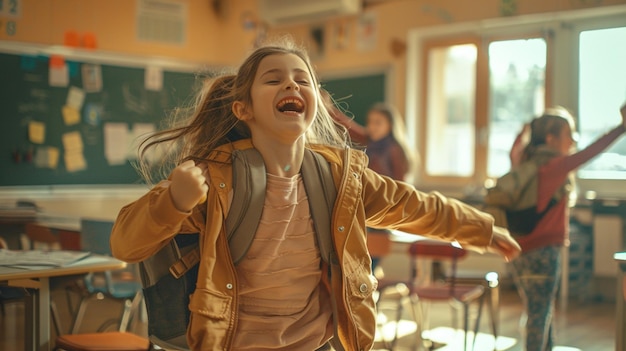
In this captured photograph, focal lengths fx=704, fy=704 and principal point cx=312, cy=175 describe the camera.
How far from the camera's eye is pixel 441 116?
21.1 feet

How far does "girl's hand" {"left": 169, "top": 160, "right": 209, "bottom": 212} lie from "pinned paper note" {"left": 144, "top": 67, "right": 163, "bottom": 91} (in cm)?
558

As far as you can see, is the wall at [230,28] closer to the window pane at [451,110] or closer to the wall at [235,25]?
the wall at [235,25]

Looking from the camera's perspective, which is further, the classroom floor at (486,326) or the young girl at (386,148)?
the young girl at (386,148)

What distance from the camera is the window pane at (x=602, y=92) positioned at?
5.35 meters

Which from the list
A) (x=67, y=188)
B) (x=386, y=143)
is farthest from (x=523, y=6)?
(x=67, y=188)

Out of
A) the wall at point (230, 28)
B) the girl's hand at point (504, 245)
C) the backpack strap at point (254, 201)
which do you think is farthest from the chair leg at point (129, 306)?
the wall at point (230, 28)

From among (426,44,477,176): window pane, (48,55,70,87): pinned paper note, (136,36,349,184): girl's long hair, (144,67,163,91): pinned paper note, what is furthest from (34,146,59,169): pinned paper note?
(136,36,349,184): girl's long hair

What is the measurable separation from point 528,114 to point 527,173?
2.80 metres

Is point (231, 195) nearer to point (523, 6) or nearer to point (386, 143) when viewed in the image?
point (386, 143)

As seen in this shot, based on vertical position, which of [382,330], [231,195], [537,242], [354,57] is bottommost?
[382,330]

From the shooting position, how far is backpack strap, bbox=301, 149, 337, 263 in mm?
1661

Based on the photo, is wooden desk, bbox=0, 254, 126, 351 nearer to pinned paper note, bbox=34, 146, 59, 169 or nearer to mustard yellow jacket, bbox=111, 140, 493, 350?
mustard yellow jacket, bbox=111, 140, 493, 350

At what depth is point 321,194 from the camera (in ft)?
5.58

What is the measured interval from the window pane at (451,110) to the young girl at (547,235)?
2.89 metres
